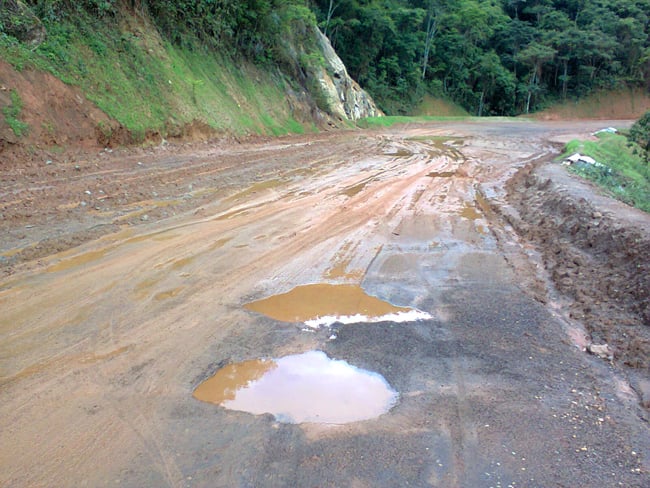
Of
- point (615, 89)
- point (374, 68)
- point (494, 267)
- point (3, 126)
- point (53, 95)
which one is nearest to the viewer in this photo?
point (494, 267)

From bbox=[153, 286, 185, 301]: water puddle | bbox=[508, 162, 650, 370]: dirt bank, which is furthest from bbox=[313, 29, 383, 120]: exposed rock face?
bbox=[153, 286, 185, 301]: water puddle

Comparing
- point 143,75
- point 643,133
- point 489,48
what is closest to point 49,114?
point 143,75

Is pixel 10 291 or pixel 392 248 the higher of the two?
pixel 10 291

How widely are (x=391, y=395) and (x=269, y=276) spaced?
3.01 metres

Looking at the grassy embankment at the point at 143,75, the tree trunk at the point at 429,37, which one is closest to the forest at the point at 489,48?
the tree trunk at the point at 429,37

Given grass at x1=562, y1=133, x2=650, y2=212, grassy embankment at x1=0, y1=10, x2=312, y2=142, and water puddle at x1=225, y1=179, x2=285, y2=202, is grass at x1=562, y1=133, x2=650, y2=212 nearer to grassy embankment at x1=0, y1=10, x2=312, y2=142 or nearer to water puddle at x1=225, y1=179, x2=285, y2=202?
Result: water puddle at x1=225, y1=179, x2=285, y2=202

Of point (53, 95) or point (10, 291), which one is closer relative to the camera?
point (10, 291)

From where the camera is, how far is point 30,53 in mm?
13062

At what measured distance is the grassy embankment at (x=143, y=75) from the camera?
13984 millimetres

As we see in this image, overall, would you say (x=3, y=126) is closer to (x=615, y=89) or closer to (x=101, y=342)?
(x=101, y=342)

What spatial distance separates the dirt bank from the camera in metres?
5.69

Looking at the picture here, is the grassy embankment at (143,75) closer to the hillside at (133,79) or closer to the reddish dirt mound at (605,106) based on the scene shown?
the hillside at (133,79)

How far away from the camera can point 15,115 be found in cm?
1162

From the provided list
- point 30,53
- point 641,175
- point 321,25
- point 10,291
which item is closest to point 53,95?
point 30,53
